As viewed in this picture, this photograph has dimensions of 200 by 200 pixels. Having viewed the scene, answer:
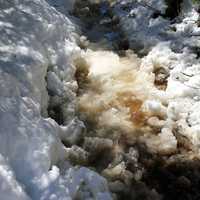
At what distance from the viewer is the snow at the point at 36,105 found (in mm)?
4508

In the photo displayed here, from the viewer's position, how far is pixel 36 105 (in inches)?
219

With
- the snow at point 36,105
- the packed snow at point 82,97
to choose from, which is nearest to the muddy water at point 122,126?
the packed snow at point 82,97

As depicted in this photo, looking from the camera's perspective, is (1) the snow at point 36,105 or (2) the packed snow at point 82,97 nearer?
(1) the snow at point 36,105

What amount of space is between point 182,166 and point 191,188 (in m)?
0.37

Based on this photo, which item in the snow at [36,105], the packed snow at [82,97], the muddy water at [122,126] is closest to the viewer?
the snow at [36,105]

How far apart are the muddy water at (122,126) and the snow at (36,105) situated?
0.28 metres

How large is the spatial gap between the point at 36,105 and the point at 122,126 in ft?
4.45

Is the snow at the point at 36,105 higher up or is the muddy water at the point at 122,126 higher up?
the snow at the point at 36,105

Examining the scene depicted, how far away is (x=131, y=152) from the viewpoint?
573 cm

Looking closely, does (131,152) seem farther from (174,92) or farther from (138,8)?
(138,8)

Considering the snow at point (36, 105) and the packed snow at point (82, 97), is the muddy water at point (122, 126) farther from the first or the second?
the snow at point (36, 105)

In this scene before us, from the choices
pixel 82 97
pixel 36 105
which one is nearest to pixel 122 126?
pixel 82 97

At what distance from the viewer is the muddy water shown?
5305 mm

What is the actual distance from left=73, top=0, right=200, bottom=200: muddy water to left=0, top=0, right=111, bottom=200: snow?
28cm
